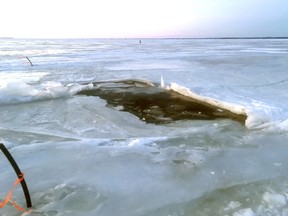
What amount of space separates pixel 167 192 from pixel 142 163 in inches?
29.5

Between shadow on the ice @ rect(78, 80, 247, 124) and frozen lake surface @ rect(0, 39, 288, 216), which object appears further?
shadow on the ice @ rect(78, 80, 247, 124)

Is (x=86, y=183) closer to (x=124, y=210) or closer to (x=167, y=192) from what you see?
(x=124, y=210)

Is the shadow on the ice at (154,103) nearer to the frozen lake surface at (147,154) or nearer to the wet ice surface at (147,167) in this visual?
the frozen lake surface at (147,154)

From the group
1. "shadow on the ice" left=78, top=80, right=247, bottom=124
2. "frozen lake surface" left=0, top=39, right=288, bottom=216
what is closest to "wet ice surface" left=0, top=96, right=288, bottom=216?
"frozen lake surface" left=0, top=39, right=288, bottom=216

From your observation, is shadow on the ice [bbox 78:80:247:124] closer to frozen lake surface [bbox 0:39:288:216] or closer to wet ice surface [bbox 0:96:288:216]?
frozen lake surface [bbox 0:39:288:216]

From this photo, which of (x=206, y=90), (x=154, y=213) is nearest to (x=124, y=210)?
(x=154, y=213)

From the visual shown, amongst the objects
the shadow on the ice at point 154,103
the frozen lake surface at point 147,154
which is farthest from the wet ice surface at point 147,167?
the shadow on the ice at point 154,103

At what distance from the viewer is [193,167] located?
3.46 meters

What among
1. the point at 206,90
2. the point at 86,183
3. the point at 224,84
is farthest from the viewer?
the point at 224,84

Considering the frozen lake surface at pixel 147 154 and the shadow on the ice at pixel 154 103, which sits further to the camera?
the shadow on the ice at pixel 154 103

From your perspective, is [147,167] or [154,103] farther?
[154,103]

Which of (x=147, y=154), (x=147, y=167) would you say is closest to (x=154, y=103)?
(x=147, y=154)

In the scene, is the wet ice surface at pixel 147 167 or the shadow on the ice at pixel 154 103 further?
the shadow on the ice at pixel 154 103

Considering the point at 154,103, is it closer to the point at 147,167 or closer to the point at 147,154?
the point at 147,154
